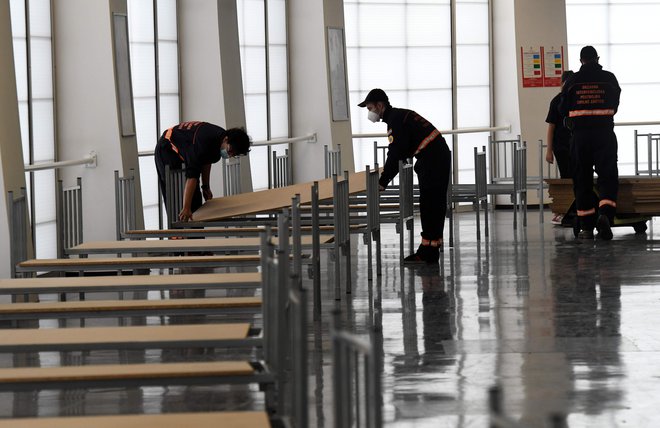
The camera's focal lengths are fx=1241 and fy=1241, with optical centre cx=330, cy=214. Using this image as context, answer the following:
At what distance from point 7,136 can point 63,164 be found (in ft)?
5.86

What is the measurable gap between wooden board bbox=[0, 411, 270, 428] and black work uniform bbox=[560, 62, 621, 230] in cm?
930

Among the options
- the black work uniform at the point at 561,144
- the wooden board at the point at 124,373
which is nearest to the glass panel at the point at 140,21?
the black work uniform at the point at 561,144

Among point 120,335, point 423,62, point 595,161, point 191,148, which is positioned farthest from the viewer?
point 423,62

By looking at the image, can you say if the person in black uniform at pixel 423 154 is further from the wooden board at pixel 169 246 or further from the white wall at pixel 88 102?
the wooden board at pixel 169 246

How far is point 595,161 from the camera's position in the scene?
12.6m

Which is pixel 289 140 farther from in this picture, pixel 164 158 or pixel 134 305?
pixel 134 305

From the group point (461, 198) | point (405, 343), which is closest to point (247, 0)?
point (461, 198)

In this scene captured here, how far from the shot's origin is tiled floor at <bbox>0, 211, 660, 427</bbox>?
551 centimetres

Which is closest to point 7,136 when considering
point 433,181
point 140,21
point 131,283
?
point 131,283

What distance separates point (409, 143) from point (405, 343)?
12.7 feet

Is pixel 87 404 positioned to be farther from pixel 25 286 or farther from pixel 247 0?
pixel 247 0

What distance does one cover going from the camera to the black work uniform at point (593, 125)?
41.0 feet

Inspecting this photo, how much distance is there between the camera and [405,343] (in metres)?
7.14

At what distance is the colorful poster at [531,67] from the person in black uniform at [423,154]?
298 inches
